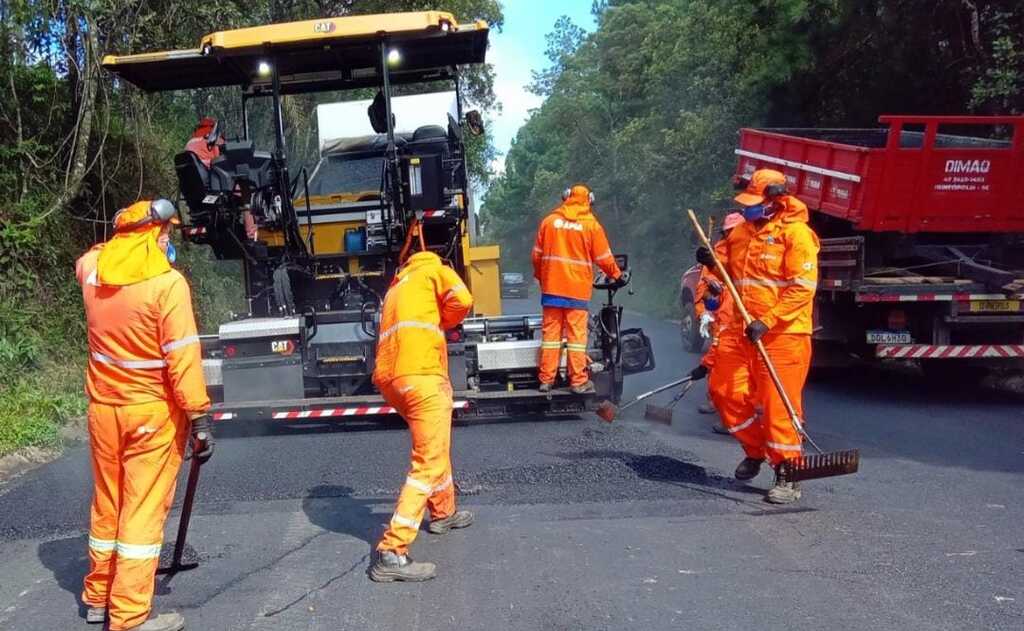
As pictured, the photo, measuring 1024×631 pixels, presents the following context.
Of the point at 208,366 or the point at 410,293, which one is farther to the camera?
the point at 208,366

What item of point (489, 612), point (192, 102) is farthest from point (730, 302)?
point (192, 102)

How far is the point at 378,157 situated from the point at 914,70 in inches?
359

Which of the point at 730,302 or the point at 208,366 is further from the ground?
the point at 730,302

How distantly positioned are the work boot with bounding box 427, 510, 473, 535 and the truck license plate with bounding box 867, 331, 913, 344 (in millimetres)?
5354

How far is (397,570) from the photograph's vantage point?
4375 mm

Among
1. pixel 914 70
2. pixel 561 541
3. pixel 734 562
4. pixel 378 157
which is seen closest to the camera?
pixel 734 562

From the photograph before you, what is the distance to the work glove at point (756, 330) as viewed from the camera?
545cm

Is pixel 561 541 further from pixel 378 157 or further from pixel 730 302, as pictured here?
pixel 378 157

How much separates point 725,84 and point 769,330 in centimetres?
1703

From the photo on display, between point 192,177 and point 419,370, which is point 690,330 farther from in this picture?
point 419,370

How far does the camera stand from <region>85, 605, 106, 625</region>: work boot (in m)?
4.04

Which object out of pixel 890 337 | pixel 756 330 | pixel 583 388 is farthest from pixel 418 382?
pixel 890 337

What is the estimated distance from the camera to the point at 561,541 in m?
4.88

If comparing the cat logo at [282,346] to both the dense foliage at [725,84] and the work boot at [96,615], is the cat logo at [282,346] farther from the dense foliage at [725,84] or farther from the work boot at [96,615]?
the dense foliage at [725,84]
